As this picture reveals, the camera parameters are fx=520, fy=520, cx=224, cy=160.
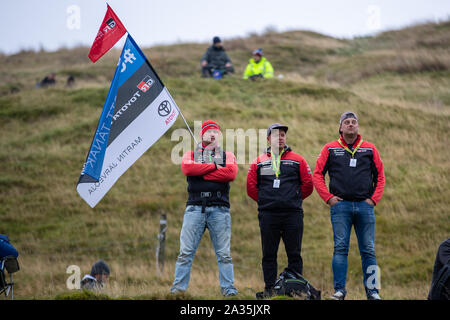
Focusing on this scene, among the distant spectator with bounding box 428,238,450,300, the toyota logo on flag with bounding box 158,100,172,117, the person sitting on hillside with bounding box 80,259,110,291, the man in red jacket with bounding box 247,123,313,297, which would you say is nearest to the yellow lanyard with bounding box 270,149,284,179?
the man in red jacket with bounding box 247,123,313,297

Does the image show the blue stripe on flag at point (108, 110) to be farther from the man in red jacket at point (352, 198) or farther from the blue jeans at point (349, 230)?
the blue jeans at point (349, 230)

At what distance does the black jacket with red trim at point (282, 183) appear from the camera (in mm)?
6723

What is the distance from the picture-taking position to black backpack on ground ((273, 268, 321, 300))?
609 centimetres

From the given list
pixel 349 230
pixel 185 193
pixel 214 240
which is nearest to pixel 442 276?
pixel 349 230

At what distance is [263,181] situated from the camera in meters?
6.95

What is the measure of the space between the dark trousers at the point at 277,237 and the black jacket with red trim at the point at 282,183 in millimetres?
104

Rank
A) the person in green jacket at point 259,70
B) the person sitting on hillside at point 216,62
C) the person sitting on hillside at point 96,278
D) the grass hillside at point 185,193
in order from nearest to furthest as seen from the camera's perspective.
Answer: the person sitting on hillside at point 96,278 < the grass hillside at point 185,193 < the person sitting on hillside at point 216,62 < the person in green jacket at point 259,70

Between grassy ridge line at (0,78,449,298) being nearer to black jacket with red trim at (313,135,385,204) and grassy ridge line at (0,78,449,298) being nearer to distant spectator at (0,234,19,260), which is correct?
distant spectator at (0,234,19,260)

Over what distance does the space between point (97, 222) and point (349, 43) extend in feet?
126

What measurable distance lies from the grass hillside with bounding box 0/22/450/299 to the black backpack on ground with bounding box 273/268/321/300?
69 cm

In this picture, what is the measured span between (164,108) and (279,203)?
95.4 inches

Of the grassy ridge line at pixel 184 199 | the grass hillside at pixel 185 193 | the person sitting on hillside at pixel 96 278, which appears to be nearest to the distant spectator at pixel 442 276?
the grass hillside at pixel 185 193
